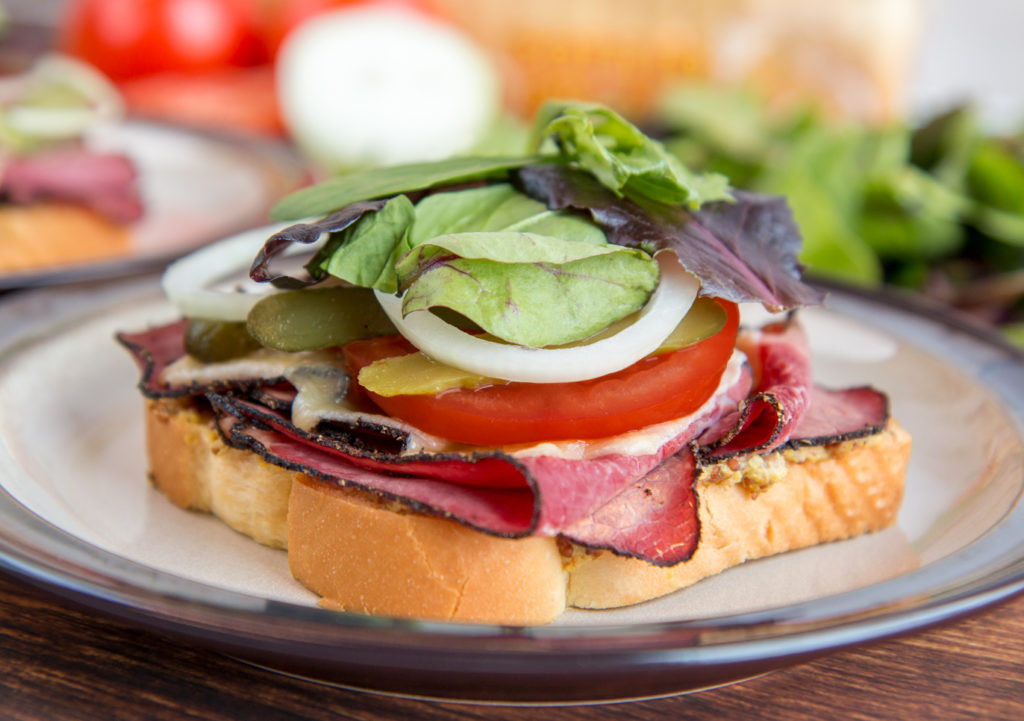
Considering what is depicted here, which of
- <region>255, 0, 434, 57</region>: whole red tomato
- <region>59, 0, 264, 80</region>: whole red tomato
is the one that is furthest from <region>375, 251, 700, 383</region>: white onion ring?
<region>59, 0, 264, 80</region>: whole red tomato

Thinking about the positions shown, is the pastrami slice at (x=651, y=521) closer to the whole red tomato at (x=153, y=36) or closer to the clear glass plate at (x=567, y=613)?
the clear glass plate at (x=567, y=613)

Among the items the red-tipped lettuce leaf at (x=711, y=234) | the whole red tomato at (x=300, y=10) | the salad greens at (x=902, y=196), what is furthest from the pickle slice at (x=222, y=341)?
the whole red tomato at (x=300, y=10)

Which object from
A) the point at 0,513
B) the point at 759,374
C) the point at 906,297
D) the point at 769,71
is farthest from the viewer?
the point at 769,71

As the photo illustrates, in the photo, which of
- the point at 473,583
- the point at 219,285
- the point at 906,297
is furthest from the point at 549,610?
the point at 906,297

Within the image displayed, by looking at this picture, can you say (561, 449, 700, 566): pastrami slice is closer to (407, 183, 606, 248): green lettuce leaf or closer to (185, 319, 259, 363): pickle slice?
(407, 183, 606, 248): green lettuce leaf

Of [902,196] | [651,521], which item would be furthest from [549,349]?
[902,196]

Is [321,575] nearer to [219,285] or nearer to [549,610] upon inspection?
[549,610]

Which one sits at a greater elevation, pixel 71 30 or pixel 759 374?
pixel 759 374
